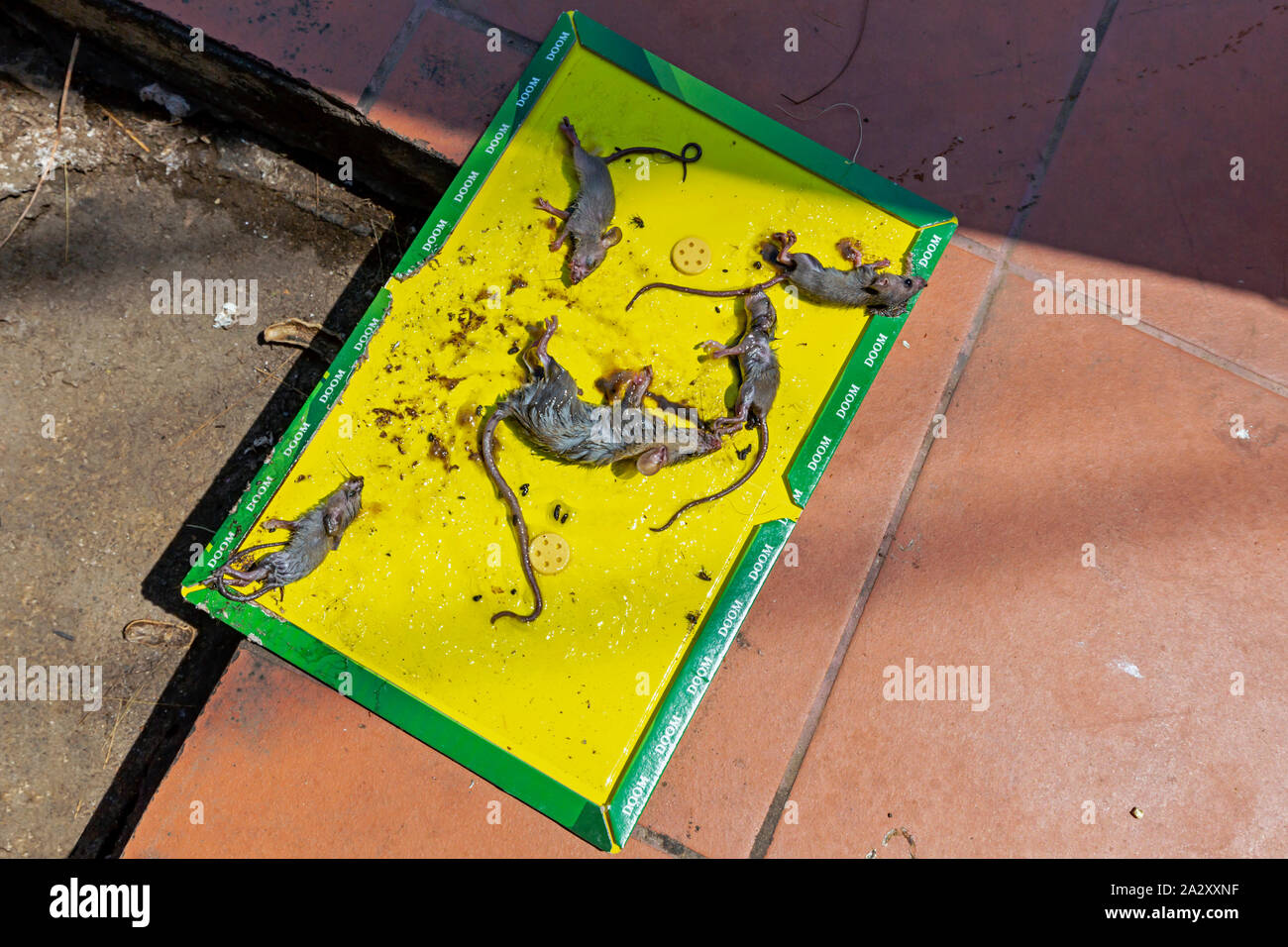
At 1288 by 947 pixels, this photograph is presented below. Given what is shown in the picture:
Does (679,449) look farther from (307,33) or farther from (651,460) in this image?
(307,33)

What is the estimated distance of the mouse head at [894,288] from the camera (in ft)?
9.55

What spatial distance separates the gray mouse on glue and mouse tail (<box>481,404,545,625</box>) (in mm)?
633

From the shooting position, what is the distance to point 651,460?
282 cm

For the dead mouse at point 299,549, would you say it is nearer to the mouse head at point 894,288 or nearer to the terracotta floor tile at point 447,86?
the terracotta floor tile at point 447,86

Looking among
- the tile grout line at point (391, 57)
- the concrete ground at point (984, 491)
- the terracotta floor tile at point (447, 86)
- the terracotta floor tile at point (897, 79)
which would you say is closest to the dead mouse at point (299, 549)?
the concrete ground at point (984, 491)

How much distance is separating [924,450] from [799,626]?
86 cm

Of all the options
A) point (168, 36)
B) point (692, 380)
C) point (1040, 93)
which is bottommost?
point (692, 380)

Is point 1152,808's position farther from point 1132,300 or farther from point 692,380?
point 692,380

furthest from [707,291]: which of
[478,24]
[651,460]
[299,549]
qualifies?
[299,549]

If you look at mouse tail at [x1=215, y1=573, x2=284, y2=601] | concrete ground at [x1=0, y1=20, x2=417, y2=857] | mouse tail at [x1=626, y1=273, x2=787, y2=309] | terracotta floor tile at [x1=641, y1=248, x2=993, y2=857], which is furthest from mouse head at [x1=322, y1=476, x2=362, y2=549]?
terracotta floor tile at [x1=641, y1=248, x2=993, y2=857]

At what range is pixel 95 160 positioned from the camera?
3434 mm

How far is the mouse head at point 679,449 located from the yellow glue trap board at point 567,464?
0.08 metres
